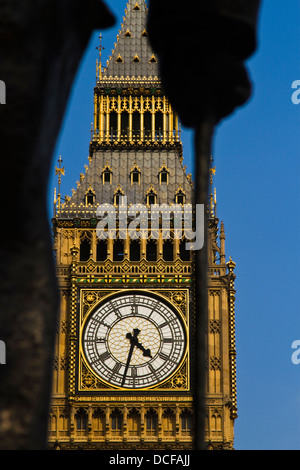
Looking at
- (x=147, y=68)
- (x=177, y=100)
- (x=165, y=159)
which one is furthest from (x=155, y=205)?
(x=177, y=100)

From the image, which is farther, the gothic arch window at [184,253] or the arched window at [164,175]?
the arched window at [164,175]

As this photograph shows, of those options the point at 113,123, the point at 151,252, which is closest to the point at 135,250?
the point at 151,252

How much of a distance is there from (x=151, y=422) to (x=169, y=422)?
690mm

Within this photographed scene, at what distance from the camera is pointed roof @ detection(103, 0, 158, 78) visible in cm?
5878

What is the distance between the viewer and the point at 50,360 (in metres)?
4.72

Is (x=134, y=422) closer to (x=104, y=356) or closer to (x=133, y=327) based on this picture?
(x=104, y=356)

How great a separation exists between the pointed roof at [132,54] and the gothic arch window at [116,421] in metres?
17.2

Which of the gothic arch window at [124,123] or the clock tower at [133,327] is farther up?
the gothic arch window at [124,123]

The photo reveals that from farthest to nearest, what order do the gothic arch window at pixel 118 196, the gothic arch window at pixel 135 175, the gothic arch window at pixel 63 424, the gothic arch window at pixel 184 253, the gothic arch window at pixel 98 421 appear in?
the gothic arch window at pixel 135 175
the gothic arch window at pixel 118 196
the gothic arch window at pixel 184 253
the gothic arch window at pixel 98 421
the gothic arch window at pixel 63 424

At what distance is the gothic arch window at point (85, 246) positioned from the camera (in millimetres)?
51688

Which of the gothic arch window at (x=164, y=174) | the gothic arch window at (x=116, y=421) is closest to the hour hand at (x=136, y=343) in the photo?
the gothic arch window at (x=116, y=421)

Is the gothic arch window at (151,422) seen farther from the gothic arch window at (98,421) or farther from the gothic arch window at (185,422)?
the gothic arch window at (98,421)
